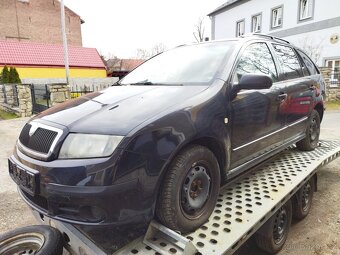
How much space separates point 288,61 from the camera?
148 inches

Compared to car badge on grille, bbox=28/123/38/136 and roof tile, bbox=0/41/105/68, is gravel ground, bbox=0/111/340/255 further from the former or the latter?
roof tile, bbox=0/41/105/68

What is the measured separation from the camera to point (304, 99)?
383 centimetres

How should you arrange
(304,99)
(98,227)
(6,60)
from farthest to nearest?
1. (6,60)
2. (304,99)
3. (98,227)

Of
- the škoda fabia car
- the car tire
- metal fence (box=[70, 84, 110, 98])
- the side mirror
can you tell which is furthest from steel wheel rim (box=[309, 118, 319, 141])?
metal fence (box=[70, 84, 110, 98])

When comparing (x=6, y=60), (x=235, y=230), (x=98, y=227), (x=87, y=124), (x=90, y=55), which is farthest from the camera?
(x=90, y=55)

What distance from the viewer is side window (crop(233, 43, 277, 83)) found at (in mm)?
2792

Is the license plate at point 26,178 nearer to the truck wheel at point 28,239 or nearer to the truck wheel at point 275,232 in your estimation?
the truck wheel at point 28,239

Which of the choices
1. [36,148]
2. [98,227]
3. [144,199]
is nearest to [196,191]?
[144,199]

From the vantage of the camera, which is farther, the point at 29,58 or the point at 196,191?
the point at 29,58

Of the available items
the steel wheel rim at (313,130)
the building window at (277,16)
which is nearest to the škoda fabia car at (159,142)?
the steel wheel rim at (313,130)

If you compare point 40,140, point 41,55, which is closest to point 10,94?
point 41,55

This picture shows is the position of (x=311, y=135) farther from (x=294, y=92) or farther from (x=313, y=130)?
(x=294, y=92)

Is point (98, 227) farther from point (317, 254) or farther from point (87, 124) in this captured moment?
point (317, 254)

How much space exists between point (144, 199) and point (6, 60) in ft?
70.8
